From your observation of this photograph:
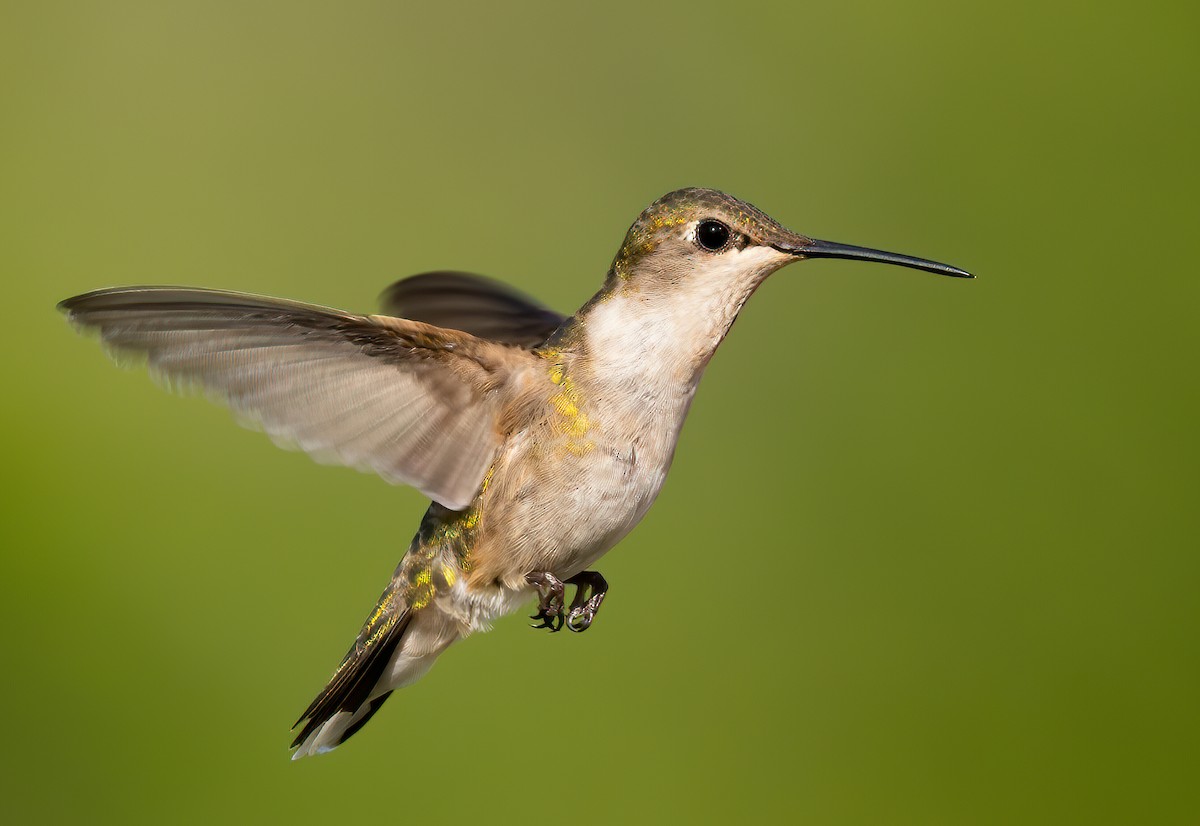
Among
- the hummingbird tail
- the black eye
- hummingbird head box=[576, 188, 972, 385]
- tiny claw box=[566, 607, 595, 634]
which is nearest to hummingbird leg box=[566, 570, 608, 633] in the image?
tiny claw box=[566, 607, 595, 634]

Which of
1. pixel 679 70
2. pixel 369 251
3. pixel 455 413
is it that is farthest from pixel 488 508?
pixel 679 70

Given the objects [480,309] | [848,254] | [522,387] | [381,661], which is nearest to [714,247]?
[848,254]

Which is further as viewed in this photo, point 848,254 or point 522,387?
point 522,387

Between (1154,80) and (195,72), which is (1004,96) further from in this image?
(195,72)

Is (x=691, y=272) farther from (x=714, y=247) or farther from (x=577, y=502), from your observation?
(x=577, y=502)

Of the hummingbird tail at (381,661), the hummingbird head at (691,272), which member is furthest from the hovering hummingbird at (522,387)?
the hummingbird tail at (381,661)

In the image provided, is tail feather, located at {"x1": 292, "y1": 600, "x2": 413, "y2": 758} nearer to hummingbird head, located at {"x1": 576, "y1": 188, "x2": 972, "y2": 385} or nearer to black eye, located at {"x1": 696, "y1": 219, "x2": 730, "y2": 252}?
hummingbird head, located at {"x1": 576, "y1": 188, "x2": 972, "y2": 385}
